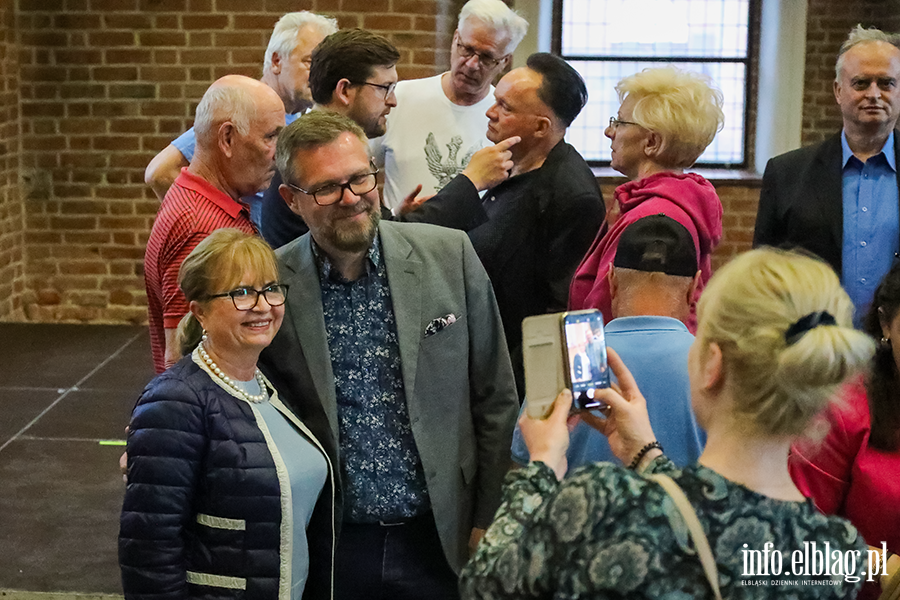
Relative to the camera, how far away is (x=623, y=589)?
1.24 meters

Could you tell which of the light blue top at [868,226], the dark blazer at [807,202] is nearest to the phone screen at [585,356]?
the dark blazer at [807,202]

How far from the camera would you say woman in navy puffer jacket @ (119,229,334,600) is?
5.99ft

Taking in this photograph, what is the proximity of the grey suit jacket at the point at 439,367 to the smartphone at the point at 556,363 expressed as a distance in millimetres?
525

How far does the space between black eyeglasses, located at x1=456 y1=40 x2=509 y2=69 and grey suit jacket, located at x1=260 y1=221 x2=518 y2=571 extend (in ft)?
5.36

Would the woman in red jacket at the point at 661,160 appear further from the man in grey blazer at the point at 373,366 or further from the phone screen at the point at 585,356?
the phone screen at the point at 585,356

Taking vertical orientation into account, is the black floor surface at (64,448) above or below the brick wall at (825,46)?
below

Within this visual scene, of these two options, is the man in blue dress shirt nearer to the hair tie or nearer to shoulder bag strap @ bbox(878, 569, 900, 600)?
shoulder bag strap @ bbox(878, 569, 900, 600)

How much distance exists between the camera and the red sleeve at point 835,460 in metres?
1.85

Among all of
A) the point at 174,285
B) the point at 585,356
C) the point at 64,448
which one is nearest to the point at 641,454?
the point at 585,356

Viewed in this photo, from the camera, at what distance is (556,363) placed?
155cm

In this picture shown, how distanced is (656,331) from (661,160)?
82cm

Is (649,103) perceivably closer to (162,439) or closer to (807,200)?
(807,200)

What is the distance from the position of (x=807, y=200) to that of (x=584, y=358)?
6.59 ft

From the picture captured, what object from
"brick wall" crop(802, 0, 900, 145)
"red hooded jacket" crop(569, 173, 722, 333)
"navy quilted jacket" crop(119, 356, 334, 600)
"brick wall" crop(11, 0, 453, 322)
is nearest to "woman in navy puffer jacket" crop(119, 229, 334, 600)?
"navy quilted jacket" crop(119, 356, 334, 600)
